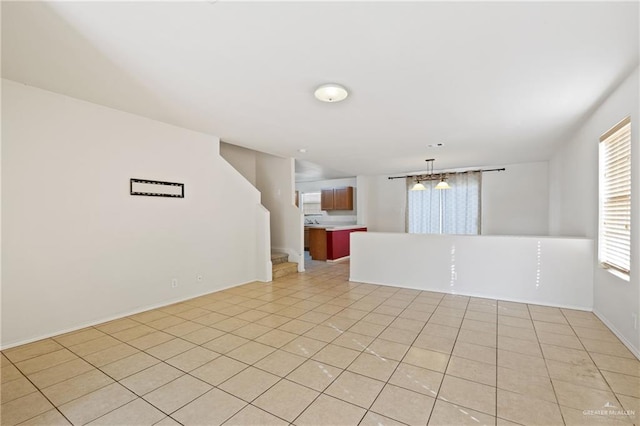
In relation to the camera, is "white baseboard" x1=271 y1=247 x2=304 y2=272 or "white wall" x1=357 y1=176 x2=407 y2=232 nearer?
"white baseboard" x1=271 y1=247 x2=304 y2=272

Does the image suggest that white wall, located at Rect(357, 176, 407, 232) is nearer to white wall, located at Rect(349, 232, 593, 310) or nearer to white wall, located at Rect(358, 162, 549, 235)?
white wall, located at Rect(358, 162, 549, 235)

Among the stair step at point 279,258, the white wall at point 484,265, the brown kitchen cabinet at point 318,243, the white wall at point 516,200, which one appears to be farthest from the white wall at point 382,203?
the white wall at point 484,265

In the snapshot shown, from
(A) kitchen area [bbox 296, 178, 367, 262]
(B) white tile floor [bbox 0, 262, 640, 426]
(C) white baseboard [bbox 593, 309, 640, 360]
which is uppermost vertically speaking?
(A) kitchen area [bbox 296, 178, 367, 262]

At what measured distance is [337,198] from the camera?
9.20m

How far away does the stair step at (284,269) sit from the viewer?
548 cm

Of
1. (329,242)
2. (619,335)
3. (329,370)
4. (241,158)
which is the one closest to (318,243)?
(329,242)

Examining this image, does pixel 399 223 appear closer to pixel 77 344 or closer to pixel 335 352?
pixel 335 352

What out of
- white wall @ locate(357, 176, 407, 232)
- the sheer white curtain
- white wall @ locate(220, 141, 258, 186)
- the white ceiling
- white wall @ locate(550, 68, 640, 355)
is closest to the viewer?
the white ceiling

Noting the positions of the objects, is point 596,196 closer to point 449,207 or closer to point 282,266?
point 449,207

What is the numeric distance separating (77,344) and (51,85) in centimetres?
250

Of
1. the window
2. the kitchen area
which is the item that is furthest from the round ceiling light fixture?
the kitchen area

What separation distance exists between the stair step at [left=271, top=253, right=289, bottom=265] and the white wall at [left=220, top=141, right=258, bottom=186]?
5.81 feet

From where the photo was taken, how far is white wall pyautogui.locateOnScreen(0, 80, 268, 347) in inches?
104

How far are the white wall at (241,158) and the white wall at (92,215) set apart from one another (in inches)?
56.8
